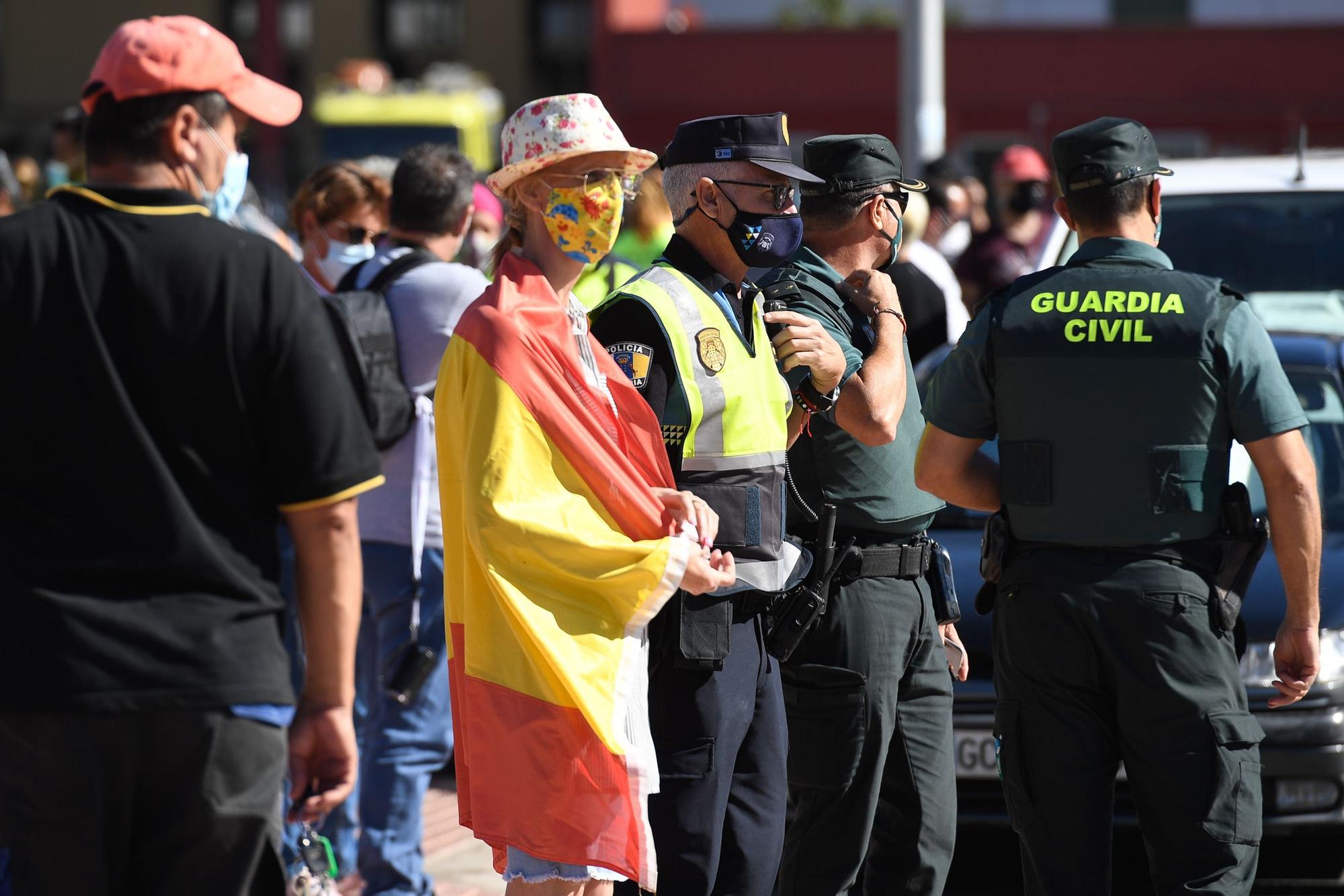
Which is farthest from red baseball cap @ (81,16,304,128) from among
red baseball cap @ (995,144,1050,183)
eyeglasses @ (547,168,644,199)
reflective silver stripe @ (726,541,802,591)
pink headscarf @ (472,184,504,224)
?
red baseball cap @ (995,144,1050,183)

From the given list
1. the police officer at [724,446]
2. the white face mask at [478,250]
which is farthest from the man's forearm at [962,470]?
the white face mask at [478,250]

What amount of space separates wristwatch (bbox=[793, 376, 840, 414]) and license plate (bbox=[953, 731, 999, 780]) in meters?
1.88

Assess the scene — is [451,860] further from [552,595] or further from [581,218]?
[581,218]

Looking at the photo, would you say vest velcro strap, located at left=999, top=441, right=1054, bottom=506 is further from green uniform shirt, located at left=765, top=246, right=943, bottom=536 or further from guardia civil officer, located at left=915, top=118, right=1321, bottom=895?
green uniform shirt, located at left=765, top=246, right=943, bottom=536

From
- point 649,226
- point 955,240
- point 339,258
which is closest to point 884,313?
point 339,258

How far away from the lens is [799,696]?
427cm

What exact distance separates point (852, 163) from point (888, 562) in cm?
97

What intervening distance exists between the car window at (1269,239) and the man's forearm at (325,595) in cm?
473

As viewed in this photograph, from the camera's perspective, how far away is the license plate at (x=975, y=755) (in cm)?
549

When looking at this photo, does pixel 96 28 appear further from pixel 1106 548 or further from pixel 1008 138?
pixel 1106 548

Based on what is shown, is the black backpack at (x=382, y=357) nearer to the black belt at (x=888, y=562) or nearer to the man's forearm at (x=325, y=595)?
the black belt at (x=888, y=562)

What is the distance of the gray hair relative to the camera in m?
3.92

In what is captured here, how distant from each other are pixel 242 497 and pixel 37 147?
34.0 m

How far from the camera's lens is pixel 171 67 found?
2.80 metres
